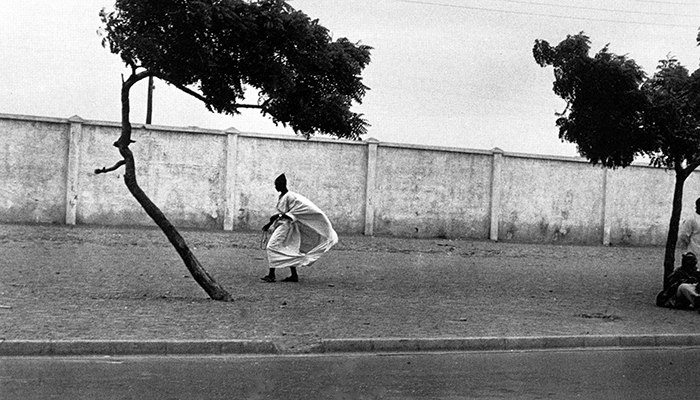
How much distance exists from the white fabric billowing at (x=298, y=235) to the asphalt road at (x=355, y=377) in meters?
5.02

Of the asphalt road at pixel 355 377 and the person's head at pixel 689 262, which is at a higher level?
the person's head at pixel 689 262

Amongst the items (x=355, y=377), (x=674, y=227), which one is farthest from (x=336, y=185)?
(x=355, y=377)

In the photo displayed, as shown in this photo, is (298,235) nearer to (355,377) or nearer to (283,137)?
(355,377)

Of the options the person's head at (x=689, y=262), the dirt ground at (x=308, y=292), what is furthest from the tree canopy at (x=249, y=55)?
the person's head at (x=689, y=262)

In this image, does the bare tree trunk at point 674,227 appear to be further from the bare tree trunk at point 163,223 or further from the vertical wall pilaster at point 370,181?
the vertical wall pilaster at point 370,181

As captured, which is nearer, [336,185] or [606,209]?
[336,185]

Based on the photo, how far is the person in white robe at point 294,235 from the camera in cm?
1330

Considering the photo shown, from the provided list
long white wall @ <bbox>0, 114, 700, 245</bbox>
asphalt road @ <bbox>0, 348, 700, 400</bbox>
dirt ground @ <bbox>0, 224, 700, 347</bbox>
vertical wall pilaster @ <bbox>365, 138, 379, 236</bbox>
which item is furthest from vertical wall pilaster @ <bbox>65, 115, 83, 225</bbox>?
asphalt road @ <bbox>0, 348, 700, 400</bbox>

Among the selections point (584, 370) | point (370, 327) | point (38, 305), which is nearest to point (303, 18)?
point (370, 327)

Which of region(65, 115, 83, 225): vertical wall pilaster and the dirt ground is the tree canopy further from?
region(65, 115, 83, 225): vertical wall pilaster

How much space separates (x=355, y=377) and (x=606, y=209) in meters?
19.5

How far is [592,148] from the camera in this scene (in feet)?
44.7

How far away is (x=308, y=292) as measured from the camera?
12383 millimetres

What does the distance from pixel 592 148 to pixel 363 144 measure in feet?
A: 32.7
